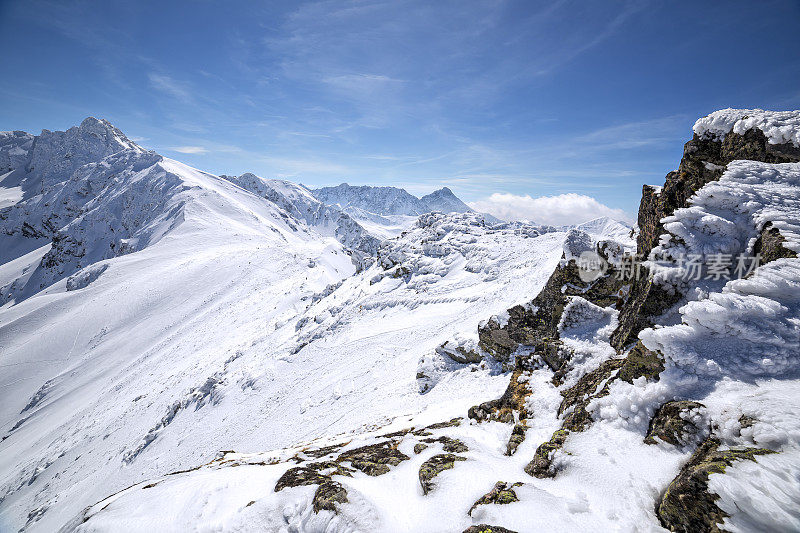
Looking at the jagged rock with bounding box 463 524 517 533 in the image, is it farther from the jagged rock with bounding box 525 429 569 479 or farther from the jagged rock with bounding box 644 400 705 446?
the jagged rock with bounding box 644 400 705 446

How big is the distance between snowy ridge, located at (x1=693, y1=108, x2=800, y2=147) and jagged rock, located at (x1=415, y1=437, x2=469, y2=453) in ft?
37.2

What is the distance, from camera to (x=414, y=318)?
2362 cm

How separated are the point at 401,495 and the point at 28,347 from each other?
72.2m

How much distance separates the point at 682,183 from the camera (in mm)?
8836

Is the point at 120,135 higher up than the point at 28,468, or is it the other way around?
the point at 120,135

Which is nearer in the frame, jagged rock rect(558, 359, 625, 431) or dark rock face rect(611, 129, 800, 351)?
jagged rock rect(558, 359, 625, 431)

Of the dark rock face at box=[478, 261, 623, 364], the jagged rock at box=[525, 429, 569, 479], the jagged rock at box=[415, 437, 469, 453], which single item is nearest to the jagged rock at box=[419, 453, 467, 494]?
the jagged rock at box=[415, 437, 469, 453]

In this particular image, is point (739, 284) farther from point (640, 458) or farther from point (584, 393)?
point (640, 458)

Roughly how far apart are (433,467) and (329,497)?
2.38 meters

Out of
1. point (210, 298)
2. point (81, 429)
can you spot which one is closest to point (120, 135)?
point (210, 298)

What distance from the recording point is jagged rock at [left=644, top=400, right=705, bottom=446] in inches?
205

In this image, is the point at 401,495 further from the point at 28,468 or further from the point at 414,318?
the point at 28,468

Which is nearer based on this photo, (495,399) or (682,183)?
(682,183)

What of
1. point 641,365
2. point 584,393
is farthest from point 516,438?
point 641,365
